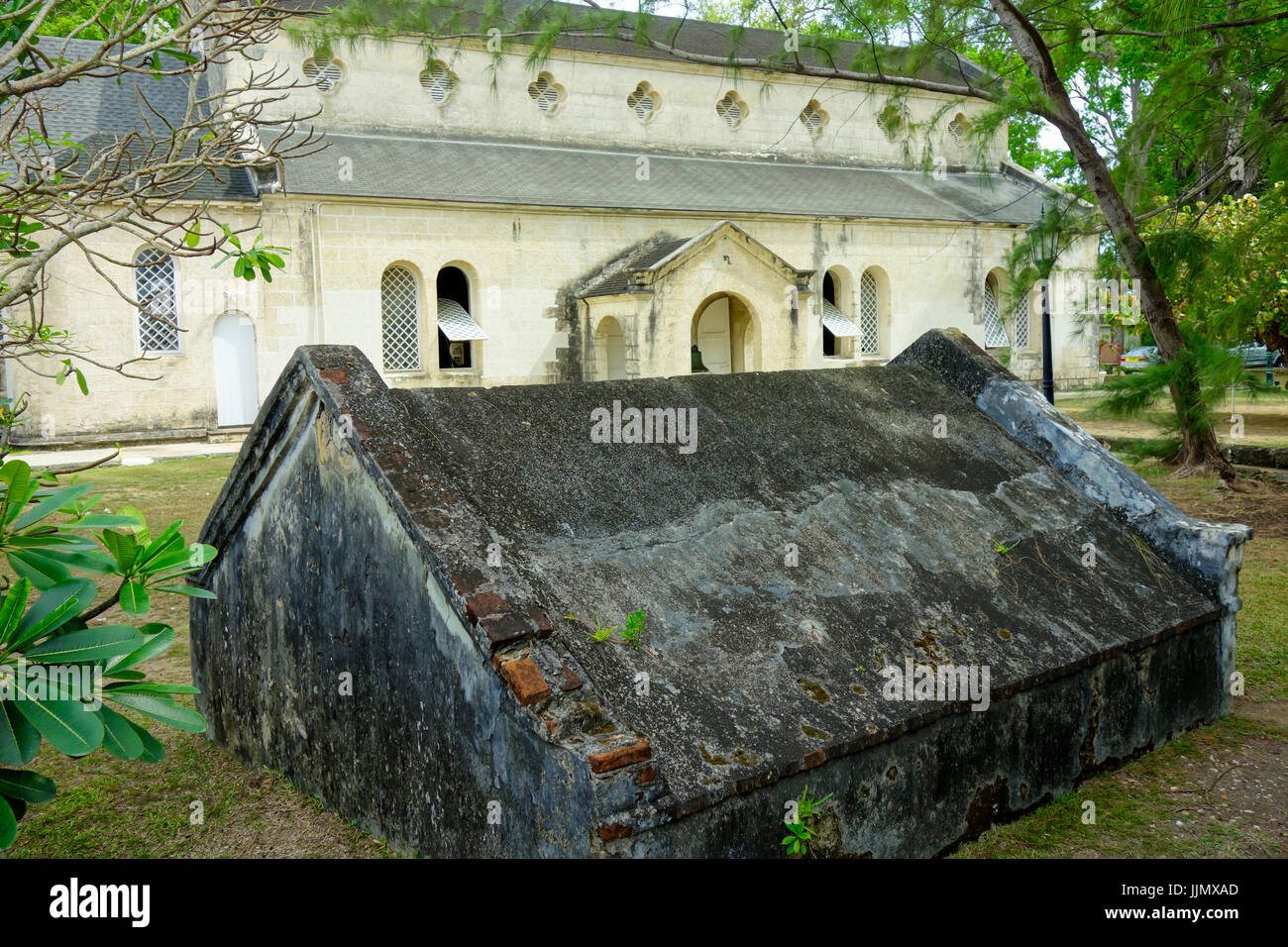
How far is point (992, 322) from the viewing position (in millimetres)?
28609

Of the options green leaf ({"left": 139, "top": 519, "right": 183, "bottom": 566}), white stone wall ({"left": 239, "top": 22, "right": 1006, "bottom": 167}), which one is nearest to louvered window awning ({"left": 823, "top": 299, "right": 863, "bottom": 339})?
white stone wall ({"left": 239, "top": 22, "right": 1006, "bottom": 167})

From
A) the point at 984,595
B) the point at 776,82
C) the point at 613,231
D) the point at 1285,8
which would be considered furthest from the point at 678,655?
the point at 776,82

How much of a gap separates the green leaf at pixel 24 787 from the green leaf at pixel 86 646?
1.06 feet

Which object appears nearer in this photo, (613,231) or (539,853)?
(539,853)

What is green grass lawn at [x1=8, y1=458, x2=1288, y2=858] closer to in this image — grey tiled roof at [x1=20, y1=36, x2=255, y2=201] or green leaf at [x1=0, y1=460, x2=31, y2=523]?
green leaf at [x1=0, y1=460, x2=31, y2=523]

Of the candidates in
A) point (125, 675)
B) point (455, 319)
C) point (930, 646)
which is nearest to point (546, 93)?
point (455, 319)

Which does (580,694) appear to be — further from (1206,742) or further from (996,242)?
(996,242)

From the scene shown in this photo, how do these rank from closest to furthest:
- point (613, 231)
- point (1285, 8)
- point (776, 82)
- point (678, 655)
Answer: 1. point (678, 655)
2. point (1285, 8)
3. point (613, 231)
4. point (776, 82)

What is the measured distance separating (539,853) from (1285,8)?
983 cm

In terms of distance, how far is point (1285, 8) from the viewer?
8812 mm

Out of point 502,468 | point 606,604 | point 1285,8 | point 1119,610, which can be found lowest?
point 1119,610

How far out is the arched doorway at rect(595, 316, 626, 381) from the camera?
22.2 meters

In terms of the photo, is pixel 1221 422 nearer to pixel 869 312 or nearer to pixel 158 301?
pixel 869 312

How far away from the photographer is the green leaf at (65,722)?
2002 mm
